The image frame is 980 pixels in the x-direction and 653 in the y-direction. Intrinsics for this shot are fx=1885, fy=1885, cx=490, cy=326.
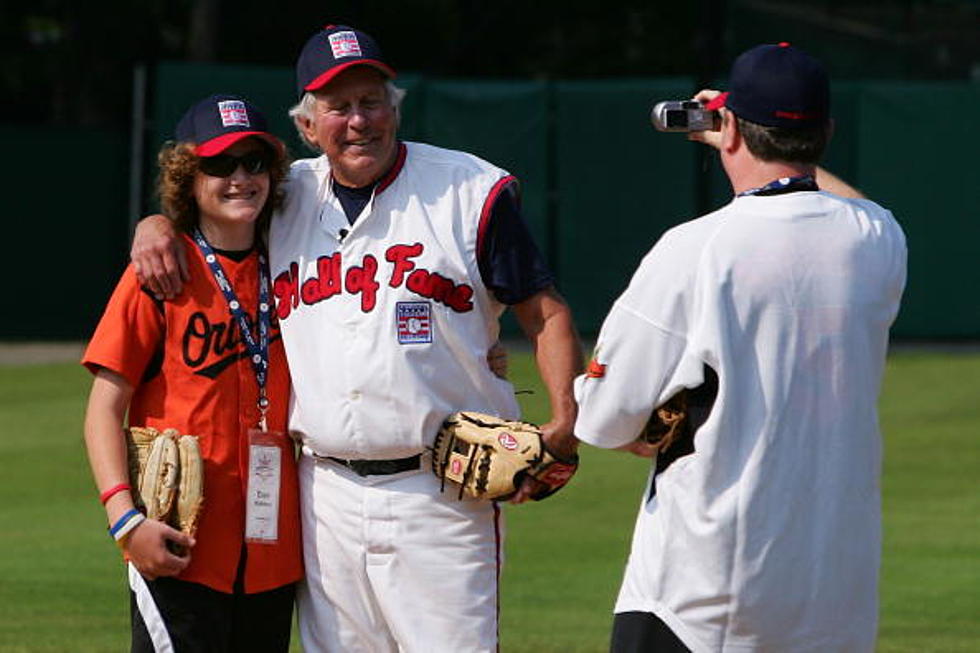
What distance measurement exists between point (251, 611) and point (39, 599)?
166 inches

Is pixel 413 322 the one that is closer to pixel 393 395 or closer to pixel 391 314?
pixel 391 314

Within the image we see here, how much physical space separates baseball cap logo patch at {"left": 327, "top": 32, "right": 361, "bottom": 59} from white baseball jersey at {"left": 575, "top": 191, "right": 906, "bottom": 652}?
→ 4.56 ft

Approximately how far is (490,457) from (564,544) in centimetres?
575

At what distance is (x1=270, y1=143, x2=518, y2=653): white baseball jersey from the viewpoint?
4988mm

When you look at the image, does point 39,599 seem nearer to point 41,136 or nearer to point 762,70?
point 762,70

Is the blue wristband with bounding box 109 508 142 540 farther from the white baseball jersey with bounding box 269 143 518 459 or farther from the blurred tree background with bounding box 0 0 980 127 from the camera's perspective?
the blurred tree background with bounding box 0 0 980 127

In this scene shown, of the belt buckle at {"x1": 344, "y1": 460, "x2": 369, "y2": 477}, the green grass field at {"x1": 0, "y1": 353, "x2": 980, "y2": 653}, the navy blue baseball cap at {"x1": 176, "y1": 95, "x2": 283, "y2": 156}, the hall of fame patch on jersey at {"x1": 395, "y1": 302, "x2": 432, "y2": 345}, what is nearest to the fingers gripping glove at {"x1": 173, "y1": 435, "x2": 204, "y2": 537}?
the belt buckle at {"x1": 344, "y1": 460, "x2": 369, "y2": 477}

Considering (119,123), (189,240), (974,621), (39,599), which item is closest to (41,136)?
(119,123)

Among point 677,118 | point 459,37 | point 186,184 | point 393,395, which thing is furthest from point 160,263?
point 459,37

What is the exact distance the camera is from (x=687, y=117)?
14.3 ft

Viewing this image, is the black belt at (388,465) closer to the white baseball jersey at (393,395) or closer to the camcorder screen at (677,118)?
the white baseball jersey at (393,395)

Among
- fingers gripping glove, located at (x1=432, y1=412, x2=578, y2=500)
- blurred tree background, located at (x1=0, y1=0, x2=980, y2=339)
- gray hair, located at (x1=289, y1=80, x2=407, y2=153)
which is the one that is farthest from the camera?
blurred tree background, located at (x1=0, y1=0, x2=980, y2=339)

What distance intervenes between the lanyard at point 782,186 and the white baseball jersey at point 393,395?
1157 millimetres

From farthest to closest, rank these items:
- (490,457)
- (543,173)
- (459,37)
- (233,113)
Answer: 1. (459,37)
2. (543,173)
3. (233,113)
4. (490,457)
